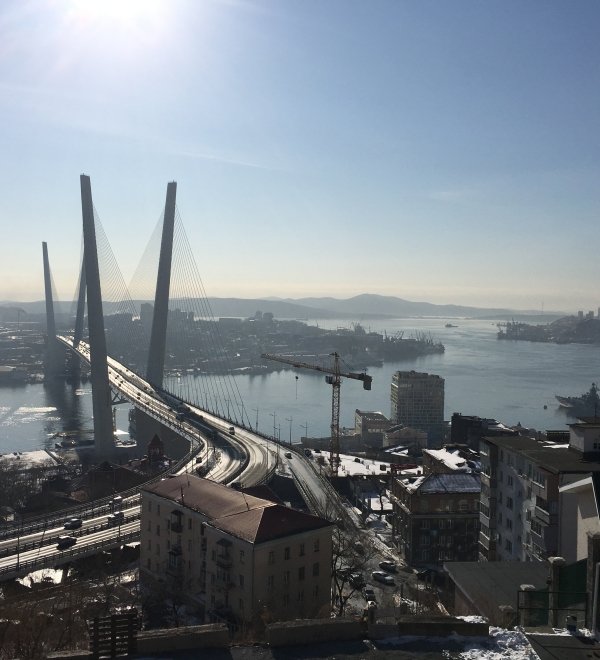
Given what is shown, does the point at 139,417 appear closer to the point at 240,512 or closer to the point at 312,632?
the point at 240,512

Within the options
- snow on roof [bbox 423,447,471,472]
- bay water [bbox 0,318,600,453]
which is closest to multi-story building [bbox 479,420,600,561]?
snow on roof [bbox 423,447,471,472]

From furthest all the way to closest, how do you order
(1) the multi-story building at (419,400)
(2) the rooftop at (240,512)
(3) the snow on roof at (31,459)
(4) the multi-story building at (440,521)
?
(1) the multi-story building at (419,400) → (3) the snow on roof at (31,459) → (4) the multi-story building at (440,521) → (2) the rooftop at (240,512)

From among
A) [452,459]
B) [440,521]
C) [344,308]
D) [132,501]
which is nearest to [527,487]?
[440,521]

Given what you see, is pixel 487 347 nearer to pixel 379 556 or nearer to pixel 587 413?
pixel 587 413

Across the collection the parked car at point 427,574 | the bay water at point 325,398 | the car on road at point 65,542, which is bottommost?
the bay water at point 325,398

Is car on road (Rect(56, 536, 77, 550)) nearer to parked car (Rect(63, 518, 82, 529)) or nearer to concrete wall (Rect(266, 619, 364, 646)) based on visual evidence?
parked car (Rect(63, 518, 82, 529))

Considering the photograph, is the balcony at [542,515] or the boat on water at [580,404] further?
the boat on water at [580,404]

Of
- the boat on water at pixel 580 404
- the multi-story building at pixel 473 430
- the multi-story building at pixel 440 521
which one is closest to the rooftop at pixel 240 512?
the multi-story building at pixel 440 521

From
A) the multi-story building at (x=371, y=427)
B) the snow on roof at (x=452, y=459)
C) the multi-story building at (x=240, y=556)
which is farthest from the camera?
the multi-story building at (x=371, y=427)

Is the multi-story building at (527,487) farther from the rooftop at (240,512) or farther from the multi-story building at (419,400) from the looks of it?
the multi-story building at (419,400)
